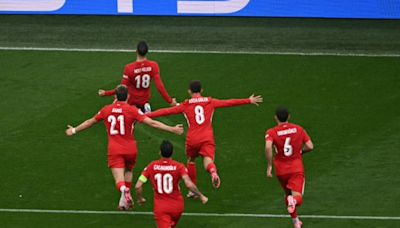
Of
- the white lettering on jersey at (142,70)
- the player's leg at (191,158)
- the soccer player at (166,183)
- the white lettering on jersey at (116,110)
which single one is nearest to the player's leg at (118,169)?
the white lettering on jersey at (116,110)

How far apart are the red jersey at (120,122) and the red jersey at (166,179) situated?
6.77ft

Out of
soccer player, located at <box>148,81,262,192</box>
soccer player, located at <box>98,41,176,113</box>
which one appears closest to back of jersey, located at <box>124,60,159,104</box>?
soccer player, located at <box>98,41,176,113</box>

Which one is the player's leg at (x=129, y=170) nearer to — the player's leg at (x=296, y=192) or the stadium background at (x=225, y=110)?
the stadium background at (x=225, y=110)

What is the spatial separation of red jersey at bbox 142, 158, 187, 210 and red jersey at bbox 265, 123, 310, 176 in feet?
6.62

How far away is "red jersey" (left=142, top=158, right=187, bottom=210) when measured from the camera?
63.8 feet

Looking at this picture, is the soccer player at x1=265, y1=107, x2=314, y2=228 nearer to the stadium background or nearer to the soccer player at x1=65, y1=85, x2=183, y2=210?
the stadium background

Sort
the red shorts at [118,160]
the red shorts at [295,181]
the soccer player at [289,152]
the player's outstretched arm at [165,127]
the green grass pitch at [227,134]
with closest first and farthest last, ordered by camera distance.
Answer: the soccer player at [289,152], the red shorts at [295,181], the player's outstretched arm at [165,127], the red shorts at [118,160], the green grass pitch at [227,134]

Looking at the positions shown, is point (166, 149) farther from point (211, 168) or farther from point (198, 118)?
point (198, 118)

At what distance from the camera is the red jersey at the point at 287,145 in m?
20.7

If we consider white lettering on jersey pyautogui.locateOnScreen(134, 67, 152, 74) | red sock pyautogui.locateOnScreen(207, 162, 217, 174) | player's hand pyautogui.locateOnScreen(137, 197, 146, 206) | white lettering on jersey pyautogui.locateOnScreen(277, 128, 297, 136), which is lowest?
player's hand pyautogui.locateOnScreen(137, 197, 146, 206)

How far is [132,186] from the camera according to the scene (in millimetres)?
23516

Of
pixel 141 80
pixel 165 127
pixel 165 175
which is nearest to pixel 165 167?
pixel 165 175

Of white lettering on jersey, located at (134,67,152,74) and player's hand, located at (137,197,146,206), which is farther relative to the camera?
white lettering on jersey, located at (134,67,152,74)

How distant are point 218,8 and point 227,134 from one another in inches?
338
